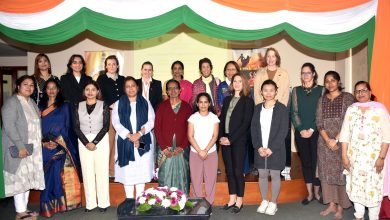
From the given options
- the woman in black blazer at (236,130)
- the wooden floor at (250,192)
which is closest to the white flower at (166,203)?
the woman in black blazer at (236,130)

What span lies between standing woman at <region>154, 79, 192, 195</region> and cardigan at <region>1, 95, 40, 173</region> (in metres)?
1.45

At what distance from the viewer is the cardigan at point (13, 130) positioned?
4023 mm

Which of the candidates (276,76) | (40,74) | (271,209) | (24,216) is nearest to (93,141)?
(24,216)

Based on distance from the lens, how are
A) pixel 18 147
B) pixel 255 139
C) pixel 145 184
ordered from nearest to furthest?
pixel 18 147, pixel 255 139, pixel 145 184

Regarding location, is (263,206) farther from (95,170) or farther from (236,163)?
(95,170)

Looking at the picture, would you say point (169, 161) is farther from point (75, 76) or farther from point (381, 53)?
point (381, 53)

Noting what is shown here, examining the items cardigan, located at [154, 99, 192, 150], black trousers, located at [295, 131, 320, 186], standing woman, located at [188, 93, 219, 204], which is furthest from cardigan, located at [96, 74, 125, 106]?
black trousers, located at [295, 131, 320, 186]

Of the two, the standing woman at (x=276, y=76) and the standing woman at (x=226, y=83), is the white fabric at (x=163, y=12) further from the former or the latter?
the standing woman at (x=226, y=83)

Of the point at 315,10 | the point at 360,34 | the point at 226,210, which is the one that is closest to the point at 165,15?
the point at 315,10

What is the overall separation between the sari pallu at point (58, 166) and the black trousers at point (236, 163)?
180cm

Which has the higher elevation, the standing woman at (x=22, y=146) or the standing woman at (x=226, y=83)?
the standing woman at (x=226, y=83)

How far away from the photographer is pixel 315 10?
12.5 ft

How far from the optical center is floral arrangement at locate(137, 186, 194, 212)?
319cm

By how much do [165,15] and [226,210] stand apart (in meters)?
2.32
